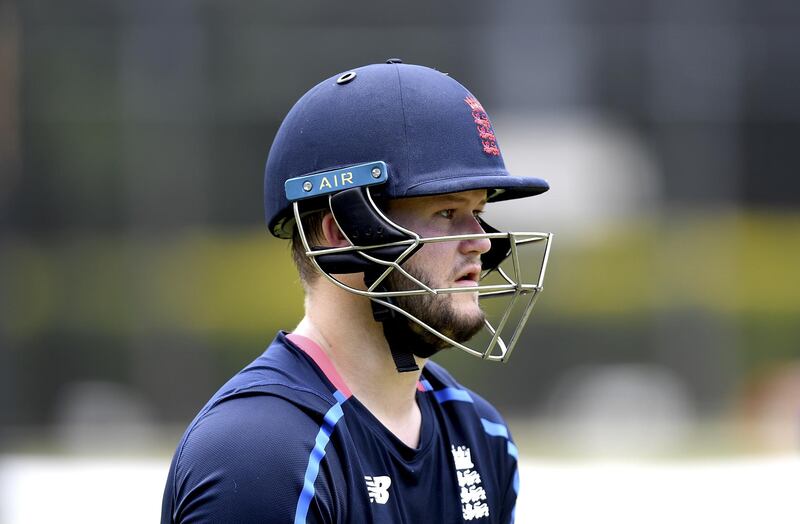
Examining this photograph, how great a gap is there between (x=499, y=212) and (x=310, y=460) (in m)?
9.50

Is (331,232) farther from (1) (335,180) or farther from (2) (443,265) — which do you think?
(2) (443,265)

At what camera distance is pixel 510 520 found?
286cm

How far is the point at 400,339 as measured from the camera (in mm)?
2551

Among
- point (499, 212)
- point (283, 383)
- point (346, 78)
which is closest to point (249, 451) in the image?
point (283, 383)

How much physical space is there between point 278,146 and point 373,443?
733 mm

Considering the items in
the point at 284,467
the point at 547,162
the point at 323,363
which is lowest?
the point at 284,467

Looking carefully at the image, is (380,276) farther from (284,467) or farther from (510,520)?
(510,520)

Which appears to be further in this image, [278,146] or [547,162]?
[547,162]

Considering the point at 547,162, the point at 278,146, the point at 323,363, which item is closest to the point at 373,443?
the point at 323,363

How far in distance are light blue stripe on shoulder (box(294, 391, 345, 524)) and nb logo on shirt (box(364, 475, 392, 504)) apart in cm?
12

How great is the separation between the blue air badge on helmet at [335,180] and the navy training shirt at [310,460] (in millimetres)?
311

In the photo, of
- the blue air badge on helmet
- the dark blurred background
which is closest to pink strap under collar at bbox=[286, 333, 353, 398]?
the blue air badge on helmet

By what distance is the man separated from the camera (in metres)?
2.32

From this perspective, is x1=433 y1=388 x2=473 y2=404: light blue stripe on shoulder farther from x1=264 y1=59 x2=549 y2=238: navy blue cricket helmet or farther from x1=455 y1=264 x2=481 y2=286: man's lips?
x1=264 y1=59 x2=549 y2=238: navy blue cricket helmet
